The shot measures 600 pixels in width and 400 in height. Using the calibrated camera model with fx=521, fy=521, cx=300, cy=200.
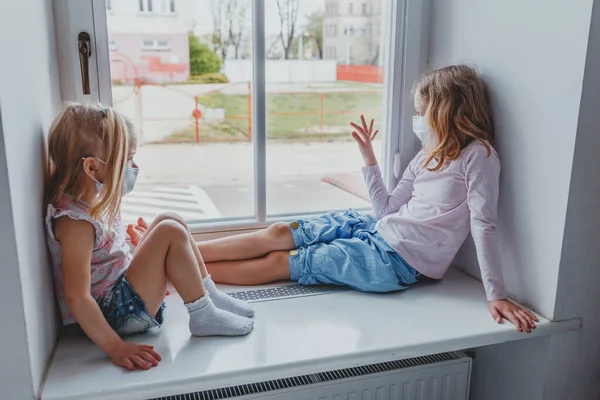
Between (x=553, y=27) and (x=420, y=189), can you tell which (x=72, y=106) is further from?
(x=553, y=27)

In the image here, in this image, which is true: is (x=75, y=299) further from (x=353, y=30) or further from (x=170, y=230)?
(x=353, y=30)

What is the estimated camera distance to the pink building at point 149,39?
1.56 meters

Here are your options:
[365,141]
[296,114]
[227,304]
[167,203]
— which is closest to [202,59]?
[296,114]

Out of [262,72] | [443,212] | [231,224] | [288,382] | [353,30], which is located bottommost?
[288,382]

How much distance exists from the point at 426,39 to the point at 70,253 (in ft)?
4.31

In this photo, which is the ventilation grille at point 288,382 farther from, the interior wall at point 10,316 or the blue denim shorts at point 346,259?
the interior wall at point 10,316

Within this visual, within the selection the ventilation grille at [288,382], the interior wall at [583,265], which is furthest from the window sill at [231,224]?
the interior wall at [583,265]

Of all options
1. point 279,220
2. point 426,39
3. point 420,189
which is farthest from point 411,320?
point 426,39

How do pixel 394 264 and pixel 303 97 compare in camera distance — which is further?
pixel 303 97

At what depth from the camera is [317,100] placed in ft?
6.08

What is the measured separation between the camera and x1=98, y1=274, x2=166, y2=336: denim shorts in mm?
1219

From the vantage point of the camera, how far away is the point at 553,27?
126 centimetres

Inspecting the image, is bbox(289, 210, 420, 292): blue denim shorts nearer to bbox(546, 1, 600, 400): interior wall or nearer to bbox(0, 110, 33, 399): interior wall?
bbox(546, 1, 600, 400): interior wall

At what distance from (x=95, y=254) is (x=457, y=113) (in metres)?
1.04
